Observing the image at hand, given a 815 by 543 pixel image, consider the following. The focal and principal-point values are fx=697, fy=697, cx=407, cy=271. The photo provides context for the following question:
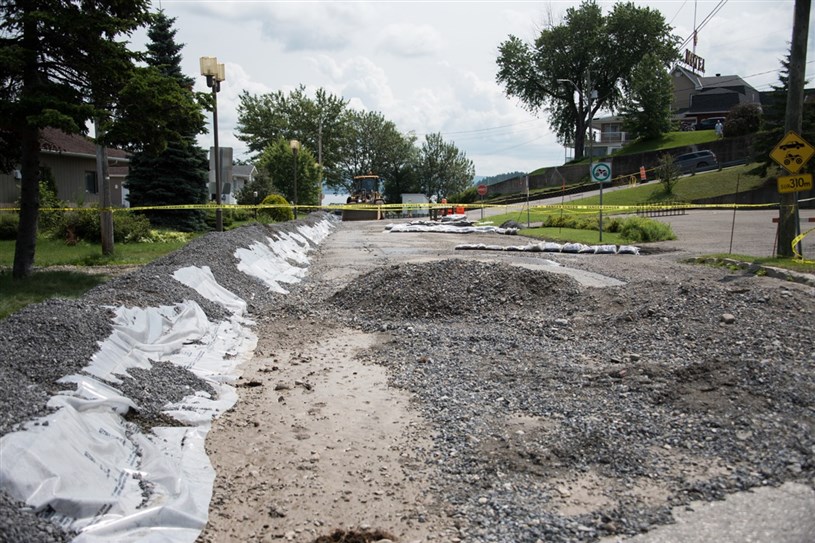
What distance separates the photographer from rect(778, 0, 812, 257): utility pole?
50.6ft

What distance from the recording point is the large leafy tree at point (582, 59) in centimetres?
7956

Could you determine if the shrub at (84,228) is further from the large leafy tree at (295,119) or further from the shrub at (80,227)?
the large leafy tree at (295,119)

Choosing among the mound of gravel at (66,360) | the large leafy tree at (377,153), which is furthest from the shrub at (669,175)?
the large leafy tree at (377,153)

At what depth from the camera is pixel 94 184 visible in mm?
34562

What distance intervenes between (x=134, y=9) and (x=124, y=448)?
9.91m

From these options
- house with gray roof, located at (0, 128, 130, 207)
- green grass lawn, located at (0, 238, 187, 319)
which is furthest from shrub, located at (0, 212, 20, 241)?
house with gray roof, located at (0, 128, 130, 207)

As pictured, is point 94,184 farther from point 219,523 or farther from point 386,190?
point 386,190

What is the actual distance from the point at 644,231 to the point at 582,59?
63.6 metres

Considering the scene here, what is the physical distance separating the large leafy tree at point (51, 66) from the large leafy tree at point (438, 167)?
298ft


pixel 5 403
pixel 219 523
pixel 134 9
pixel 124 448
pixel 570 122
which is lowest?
pixel 219 523

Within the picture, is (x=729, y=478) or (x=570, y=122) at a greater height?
(x=570, y=122)

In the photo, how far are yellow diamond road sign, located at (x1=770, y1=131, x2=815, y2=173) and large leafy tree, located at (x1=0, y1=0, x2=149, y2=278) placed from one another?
13241 mm

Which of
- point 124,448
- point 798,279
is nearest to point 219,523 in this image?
point 124,448

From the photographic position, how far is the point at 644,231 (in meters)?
23.8
